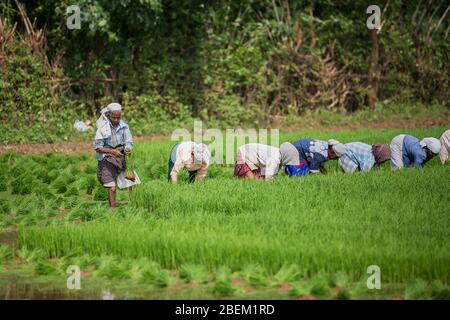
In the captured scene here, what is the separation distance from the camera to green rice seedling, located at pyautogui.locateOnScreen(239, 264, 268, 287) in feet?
26.0

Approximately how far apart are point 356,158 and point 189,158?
94.3 inches

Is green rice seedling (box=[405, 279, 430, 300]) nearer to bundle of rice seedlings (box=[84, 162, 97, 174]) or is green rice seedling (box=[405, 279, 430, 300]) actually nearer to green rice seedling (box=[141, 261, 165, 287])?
green rice seedling (box=[141, 261, 165, 287])

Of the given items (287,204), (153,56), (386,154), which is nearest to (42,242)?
(287,204)

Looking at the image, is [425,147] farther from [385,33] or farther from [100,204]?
[385,33]

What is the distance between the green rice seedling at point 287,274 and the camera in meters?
7.94

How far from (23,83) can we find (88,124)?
1.43 meters

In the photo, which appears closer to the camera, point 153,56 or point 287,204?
point 287,204

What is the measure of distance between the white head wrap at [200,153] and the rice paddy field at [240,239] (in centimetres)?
31

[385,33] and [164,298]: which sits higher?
[385,33]

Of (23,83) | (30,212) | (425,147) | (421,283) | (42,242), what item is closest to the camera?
(421,283)

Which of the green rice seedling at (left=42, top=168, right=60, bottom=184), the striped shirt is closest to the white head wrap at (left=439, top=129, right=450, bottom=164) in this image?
the striped shirt

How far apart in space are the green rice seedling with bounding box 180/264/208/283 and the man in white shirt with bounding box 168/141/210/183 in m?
3.32

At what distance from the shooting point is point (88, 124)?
727 inches

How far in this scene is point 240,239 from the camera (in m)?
8.70
